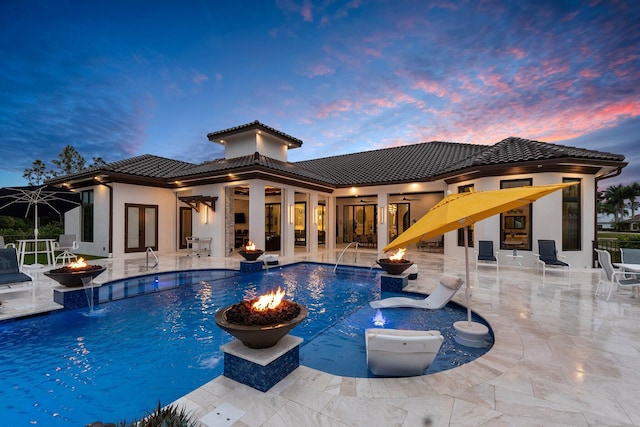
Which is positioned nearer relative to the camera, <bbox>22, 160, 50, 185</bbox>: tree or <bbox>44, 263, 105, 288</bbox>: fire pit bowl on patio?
<bbox>44, 263, 105, 288</bbox>: fire pit bowl on patio

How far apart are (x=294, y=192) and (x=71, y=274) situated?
10.1 metres

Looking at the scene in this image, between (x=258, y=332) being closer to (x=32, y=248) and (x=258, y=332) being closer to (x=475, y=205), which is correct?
(x=475, y=205)

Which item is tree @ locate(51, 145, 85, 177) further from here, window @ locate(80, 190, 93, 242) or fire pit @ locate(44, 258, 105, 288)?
fire pit @ locate(44, 258, 105, 288)

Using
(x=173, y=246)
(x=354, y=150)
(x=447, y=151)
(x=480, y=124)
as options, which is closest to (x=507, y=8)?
(x=480, y=124)

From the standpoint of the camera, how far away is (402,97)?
45.9ft

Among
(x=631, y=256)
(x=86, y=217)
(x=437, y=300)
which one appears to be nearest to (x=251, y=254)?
(x=437, y=300)

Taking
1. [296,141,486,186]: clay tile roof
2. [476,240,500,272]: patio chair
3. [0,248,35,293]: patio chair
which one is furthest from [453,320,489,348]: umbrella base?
[296,141,486,186]: clay tile roof

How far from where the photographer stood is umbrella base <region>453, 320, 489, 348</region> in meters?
4.54

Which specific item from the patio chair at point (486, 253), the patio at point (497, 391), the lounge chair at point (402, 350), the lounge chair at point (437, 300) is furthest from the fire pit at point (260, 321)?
the patio chair at point (486, 253)

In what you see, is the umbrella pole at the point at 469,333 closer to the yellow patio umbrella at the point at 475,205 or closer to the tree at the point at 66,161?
the yellow patio umbrella at the point at 475,205

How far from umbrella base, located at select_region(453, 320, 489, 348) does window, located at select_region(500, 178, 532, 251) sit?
8838 millimetres

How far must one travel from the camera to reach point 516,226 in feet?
38.4

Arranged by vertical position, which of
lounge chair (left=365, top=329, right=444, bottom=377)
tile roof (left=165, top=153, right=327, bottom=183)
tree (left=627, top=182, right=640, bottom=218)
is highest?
tree (left=627, top=182, right=640, bottom=218)

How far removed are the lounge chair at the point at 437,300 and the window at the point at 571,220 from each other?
8516 millimetres
